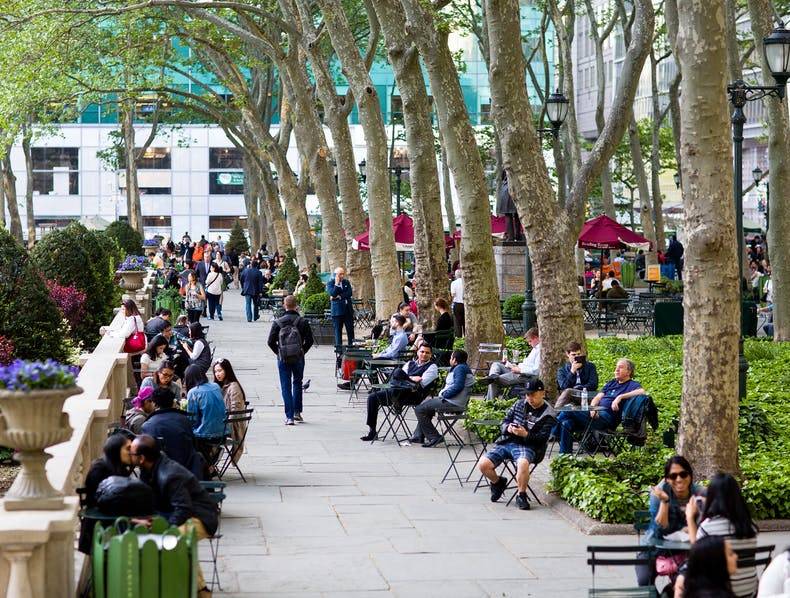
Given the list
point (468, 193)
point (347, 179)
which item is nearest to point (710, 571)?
point (468, 193)

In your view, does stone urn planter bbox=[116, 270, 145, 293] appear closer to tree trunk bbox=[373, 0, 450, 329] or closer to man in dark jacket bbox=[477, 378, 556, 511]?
tree trunk bbox=[373, 0, 450, 329]

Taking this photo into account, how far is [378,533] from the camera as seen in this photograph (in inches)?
471

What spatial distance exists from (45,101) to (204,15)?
850cm

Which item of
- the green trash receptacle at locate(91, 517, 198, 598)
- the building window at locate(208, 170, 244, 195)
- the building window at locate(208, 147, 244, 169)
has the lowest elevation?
the green trash receptacle at locate(91, 517, 198, 598)

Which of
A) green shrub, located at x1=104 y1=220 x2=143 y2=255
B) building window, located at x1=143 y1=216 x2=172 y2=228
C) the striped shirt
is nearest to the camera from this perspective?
the striped shirt

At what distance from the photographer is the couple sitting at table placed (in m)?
16.3

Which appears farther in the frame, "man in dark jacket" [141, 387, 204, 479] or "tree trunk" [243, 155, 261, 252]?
"tree trunk" [243, 155, 261, 252]

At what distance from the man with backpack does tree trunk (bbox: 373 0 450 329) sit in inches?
271

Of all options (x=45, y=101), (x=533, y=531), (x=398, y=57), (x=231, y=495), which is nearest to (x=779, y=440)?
(x=533, y=531)

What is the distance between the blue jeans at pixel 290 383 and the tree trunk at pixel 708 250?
7379 mm

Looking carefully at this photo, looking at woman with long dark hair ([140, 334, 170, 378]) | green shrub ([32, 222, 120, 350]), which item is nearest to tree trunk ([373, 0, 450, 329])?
green shrub ([32, 222, 120, 350])

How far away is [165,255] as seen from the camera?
5822cm

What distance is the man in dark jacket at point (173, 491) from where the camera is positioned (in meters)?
8.98

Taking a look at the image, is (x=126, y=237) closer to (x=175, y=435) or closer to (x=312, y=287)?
(x=312, y=287)
